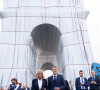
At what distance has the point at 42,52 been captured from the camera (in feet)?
80.8

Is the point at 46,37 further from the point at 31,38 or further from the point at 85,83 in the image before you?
the point at 85,83

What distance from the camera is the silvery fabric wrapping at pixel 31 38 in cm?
1407

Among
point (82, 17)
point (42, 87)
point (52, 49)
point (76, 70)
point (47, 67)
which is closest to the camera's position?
point (42, 87)

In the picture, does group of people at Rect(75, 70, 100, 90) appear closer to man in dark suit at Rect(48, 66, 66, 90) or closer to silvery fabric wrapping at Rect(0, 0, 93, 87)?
man in dark suit at Rect(48, 66, 66, 90)

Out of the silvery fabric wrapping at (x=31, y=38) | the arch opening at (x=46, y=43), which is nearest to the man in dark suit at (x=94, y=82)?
the silvery fabric wrapping at (x=31, y=38)

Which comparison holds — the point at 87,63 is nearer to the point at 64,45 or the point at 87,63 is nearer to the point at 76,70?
the point at 76,70

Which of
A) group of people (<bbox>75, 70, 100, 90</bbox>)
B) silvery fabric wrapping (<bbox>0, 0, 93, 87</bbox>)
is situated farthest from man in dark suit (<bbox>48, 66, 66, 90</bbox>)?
silvery fabric wrapping (<bbox>0, 0, 93, 87</bbox>)

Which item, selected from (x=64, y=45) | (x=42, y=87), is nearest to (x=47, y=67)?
(x=64, y=45)

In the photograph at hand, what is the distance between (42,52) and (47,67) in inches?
162

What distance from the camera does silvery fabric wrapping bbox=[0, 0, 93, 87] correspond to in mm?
14070

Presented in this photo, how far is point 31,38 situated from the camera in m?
15.6

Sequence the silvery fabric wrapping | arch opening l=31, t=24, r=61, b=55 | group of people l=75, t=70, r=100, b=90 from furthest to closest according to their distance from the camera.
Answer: arch opening l=31, t=24, r=61, b=55
the silvery fabric wrapping
group of people l=75, t=70, r=100, b=90

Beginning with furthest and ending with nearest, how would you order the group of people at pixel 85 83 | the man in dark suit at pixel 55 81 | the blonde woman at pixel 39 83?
the group of people at pixel 85 83 < the man in dark suit at pixel 55 81 < the blonde woman at pixel 39 83

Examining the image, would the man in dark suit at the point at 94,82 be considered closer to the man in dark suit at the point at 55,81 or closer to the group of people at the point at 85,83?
the group of people at the point at 85,83
